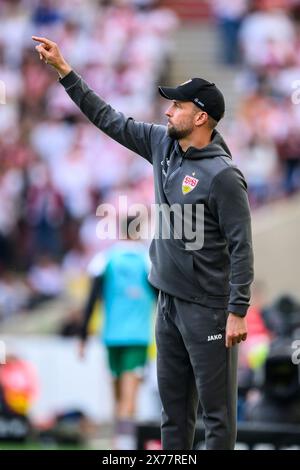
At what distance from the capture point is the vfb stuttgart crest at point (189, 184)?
7105 millimetres

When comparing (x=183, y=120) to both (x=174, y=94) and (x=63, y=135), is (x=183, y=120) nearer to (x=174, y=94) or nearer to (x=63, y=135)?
(x=174, y=94)

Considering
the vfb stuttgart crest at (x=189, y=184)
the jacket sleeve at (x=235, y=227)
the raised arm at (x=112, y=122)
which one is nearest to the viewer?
the jacket sleeve at (x=235, y=227)

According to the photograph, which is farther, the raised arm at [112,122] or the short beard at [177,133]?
the raised arm at [112,122]

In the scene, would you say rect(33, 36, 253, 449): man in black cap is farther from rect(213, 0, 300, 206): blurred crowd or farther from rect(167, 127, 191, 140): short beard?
rect(213, 0, 300, 206): blurred crowd

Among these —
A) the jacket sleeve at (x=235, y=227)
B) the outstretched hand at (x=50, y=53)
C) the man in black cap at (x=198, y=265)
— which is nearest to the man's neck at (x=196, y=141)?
the man in black cap at (x=198, y=265)

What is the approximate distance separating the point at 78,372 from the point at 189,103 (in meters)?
7.75

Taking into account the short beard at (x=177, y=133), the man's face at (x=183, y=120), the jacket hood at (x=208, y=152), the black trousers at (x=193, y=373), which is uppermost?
the man's face at (x=183, y=120)

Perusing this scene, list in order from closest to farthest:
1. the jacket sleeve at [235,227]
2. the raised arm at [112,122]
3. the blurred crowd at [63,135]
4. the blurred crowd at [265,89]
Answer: the jacket sleeve at [235,227] → the raised arm at [112,122] → the blurred crowd at [265,89] → the blurred crowd at [63,135]

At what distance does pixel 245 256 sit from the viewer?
274 inches

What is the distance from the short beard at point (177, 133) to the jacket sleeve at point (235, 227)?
0.31 metres

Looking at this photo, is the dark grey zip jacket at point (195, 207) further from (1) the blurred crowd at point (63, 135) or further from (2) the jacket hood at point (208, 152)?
(1) the blurred crowd at point (63, 135)

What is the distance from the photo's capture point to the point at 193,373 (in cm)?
734

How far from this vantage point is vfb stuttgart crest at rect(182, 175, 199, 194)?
23.3ft

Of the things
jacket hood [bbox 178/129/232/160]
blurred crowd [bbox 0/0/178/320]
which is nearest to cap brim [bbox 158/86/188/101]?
jacket hood [bbox 178/129/232/160]
